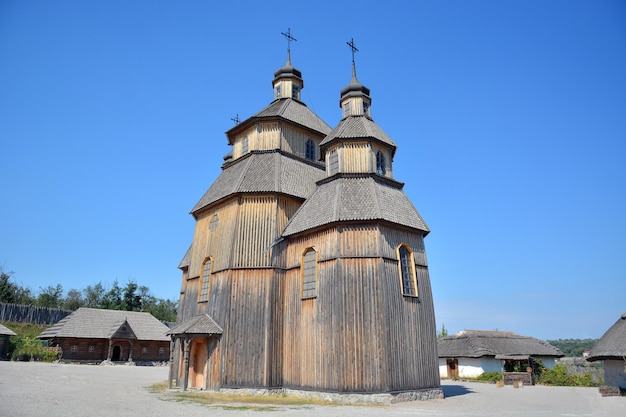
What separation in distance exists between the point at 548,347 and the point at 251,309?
32916 millimetres

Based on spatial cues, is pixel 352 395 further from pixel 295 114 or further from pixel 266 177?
pixel 295 114

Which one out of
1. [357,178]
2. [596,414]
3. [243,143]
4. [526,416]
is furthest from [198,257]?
[596,414]

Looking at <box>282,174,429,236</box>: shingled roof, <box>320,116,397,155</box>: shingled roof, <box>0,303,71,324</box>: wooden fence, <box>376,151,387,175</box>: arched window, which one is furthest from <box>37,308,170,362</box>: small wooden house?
<box>376,151,387,175</box>: arched window

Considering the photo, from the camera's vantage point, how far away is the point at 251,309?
63.1 feet

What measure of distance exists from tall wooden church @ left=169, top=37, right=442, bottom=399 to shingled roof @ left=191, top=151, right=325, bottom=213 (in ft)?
0.26

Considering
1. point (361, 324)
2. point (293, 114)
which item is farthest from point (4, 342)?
point (361, 324)

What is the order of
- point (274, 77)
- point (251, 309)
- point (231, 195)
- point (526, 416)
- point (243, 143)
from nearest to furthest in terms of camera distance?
point (526, 416), point (251, 309), point (231, 195), point (243, 143), point (274, 77)

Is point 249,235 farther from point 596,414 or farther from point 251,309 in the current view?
point 596,414

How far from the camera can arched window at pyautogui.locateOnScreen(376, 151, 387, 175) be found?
21195 mm

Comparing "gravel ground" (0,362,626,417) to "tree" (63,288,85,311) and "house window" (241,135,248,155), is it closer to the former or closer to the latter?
"house window" (241,135,248,155)

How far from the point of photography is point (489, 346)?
34594 millimetres

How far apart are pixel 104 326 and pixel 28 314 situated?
43.5 feet

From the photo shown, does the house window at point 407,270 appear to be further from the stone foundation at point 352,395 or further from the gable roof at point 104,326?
the gable roof at point 104,326

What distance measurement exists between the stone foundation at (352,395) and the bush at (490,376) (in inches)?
663
